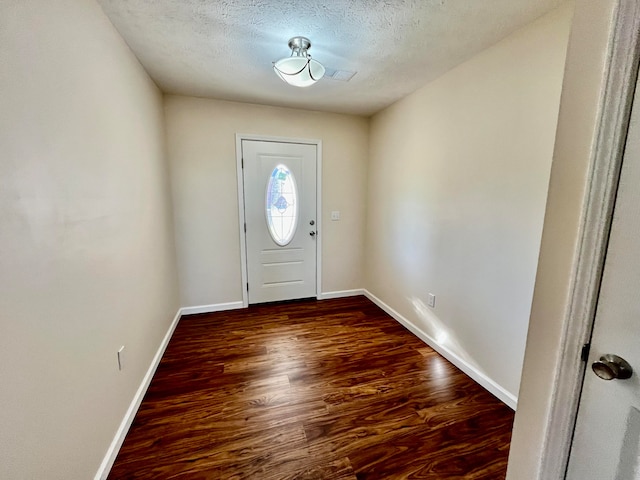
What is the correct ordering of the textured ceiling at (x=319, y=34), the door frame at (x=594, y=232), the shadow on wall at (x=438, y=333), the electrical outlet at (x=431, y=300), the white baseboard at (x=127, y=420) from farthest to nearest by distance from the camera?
the electrical outlet at (x=431, y=300)
the shadow on wall at (x=438, y=333)
the textured ceiling at (x=319, y=34)
the white baseboard at (x=127, y=420)
the door frame at (x=594, y=232)

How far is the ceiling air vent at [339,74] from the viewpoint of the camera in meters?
2.14

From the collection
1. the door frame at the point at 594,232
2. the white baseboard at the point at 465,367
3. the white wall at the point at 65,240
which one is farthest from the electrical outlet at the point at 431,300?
the white wall at the point at 65,240

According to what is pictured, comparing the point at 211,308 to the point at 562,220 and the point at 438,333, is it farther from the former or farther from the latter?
the point at 562,220

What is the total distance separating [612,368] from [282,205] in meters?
2.94

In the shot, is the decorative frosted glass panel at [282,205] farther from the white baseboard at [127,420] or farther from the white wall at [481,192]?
the white baseboard at [127,420]

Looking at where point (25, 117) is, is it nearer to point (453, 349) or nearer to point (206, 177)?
point (206, 177)

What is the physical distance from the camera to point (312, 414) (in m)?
1.63

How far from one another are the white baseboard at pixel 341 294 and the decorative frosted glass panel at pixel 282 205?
0.89 metres

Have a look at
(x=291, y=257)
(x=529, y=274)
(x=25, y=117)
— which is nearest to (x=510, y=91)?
(x=529, y=274)

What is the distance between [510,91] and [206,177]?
2740mm

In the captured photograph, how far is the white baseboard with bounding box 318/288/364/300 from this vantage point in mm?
3561

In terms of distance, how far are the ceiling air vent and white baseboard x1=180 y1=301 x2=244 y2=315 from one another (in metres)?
2.59

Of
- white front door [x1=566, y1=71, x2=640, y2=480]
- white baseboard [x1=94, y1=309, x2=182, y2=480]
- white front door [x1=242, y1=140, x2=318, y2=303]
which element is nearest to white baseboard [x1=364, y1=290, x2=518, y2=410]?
white front door [x1=566, y1=71, x2=640, y2=480]

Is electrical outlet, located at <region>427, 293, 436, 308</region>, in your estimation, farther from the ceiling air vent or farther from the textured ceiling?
the ceiling air vent
